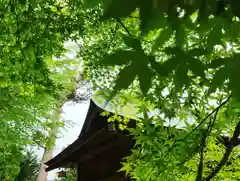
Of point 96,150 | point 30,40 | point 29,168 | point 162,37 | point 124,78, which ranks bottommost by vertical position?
point 124,78

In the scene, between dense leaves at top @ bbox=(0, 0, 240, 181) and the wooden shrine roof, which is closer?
dense leaves at top @ bbox=(0, 0, 240, 181)

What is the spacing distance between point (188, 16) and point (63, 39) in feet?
4.93

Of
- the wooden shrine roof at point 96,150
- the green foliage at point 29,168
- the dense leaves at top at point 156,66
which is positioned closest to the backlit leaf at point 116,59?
the dense leaves at top at point 156,66

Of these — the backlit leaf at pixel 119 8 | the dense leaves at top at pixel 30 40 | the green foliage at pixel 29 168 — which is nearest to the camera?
the backlit leaf at pixel 119 8

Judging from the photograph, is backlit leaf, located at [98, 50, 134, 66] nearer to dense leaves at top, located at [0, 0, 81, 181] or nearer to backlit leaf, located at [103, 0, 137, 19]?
backlit leaf, located at [103, 0, 137, 19]

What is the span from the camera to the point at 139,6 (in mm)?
527

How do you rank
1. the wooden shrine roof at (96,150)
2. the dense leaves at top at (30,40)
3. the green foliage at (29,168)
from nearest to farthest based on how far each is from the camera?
the dense leaves at top at (30,40), the wooden shrine roof at (96,150), the green foliage at (29,168)

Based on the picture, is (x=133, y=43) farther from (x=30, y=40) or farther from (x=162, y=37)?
(x=30, y=40)

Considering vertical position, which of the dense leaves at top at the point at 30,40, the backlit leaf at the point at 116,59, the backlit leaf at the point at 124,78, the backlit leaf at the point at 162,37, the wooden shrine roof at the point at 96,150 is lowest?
the backlit leaf at the point at 124,78

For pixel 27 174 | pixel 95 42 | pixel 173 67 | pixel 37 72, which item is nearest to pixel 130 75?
pixel 173 67

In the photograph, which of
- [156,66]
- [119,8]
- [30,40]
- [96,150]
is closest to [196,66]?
[156,66]

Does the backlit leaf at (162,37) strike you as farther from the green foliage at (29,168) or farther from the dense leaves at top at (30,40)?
the green foliage at (29,168)

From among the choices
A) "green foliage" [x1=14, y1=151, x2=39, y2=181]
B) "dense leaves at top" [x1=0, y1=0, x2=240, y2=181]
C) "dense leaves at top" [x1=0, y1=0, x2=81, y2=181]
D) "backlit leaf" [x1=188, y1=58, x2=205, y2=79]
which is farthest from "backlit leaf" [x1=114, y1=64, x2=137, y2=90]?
"green foliage" [x1=14, y1=151, x2=39, y2=181]

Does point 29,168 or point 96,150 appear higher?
point 29,168
